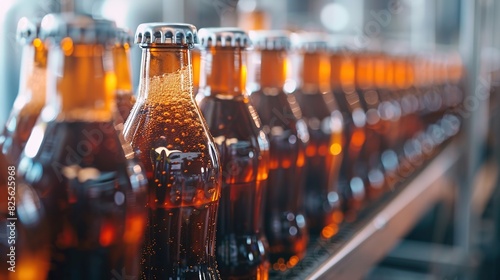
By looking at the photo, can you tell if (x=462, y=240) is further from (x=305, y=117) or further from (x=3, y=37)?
(x=3, y=37)

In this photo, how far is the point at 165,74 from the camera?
576mm

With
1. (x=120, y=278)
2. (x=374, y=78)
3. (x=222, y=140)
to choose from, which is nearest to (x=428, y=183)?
(x=374, y=78)

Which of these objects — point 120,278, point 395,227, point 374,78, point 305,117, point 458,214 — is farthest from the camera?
point 458,214

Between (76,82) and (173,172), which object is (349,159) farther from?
(76,82)

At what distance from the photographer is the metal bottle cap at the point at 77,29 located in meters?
0.45

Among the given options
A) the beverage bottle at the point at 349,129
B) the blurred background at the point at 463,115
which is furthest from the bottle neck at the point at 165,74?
the blurred background at the point at 463,115

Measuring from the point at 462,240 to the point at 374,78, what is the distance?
81 cm

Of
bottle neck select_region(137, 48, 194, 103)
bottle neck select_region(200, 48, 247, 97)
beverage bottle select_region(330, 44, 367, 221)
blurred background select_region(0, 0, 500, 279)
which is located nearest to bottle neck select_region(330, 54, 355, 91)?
beverage bottle select_region(330, 44, 367, 221)

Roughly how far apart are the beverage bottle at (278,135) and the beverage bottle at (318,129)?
0.12 metres

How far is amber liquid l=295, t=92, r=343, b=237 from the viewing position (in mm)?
1028

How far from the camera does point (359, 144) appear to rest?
1.30 meters

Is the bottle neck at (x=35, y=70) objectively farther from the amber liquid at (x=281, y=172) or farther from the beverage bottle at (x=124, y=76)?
the amber liquid at (x=281, y=172)

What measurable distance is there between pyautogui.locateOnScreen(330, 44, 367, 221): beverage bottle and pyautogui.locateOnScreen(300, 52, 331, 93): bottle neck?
6cm

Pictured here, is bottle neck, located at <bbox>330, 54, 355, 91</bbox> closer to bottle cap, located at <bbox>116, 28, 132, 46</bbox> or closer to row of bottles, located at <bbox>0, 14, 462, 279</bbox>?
row of bottles, located at <bbox>0, 14, 462, 279</bbox>
